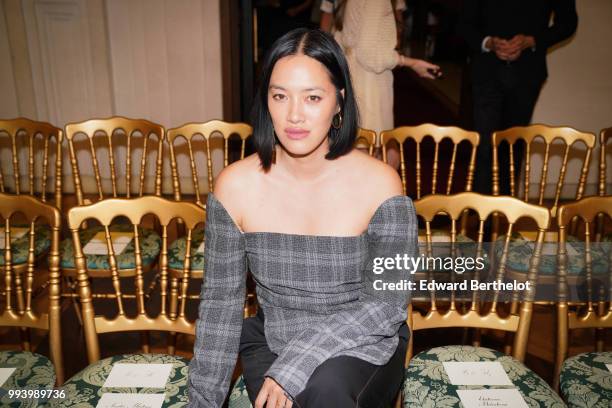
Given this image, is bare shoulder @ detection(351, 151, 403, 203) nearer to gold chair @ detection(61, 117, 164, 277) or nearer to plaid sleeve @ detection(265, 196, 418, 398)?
plaid sleeve @ detection(265, 196, 418, 398)

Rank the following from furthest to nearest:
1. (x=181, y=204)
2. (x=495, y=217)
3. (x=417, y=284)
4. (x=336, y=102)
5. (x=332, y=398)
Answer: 1. (x=495, y=217)
2. (x=417, y=284)
3. (x=181, y=204)
4. (x=336, y=102)
5. (x=332, y=398)

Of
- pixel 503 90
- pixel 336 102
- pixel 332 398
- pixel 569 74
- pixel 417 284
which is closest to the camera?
pixel 332 398

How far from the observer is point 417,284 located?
1.93m

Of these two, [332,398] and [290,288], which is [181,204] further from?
[332,398]

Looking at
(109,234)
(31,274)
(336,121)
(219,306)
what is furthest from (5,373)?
(336,121)

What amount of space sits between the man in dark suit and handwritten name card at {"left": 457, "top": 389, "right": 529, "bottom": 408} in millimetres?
2160

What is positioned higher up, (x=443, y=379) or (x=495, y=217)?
(x=495, y=217)

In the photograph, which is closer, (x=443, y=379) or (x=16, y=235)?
(x=443, y=379)

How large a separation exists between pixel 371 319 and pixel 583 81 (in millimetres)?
3531

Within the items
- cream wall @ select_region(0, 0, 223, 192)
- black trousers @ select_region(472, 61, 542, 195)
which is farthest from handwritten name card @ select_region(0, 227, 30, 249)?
black trousers @ select_region(472, 61, 542, 195)

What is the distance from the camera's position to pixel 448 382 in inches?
59.1

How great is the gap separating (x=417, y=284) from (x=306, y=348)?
0.79 m

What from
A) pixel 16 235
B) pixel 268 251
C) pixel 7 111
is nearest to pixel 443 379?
pixel 268 251

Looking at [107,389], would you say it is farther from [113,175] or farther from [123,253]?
[113,175]
